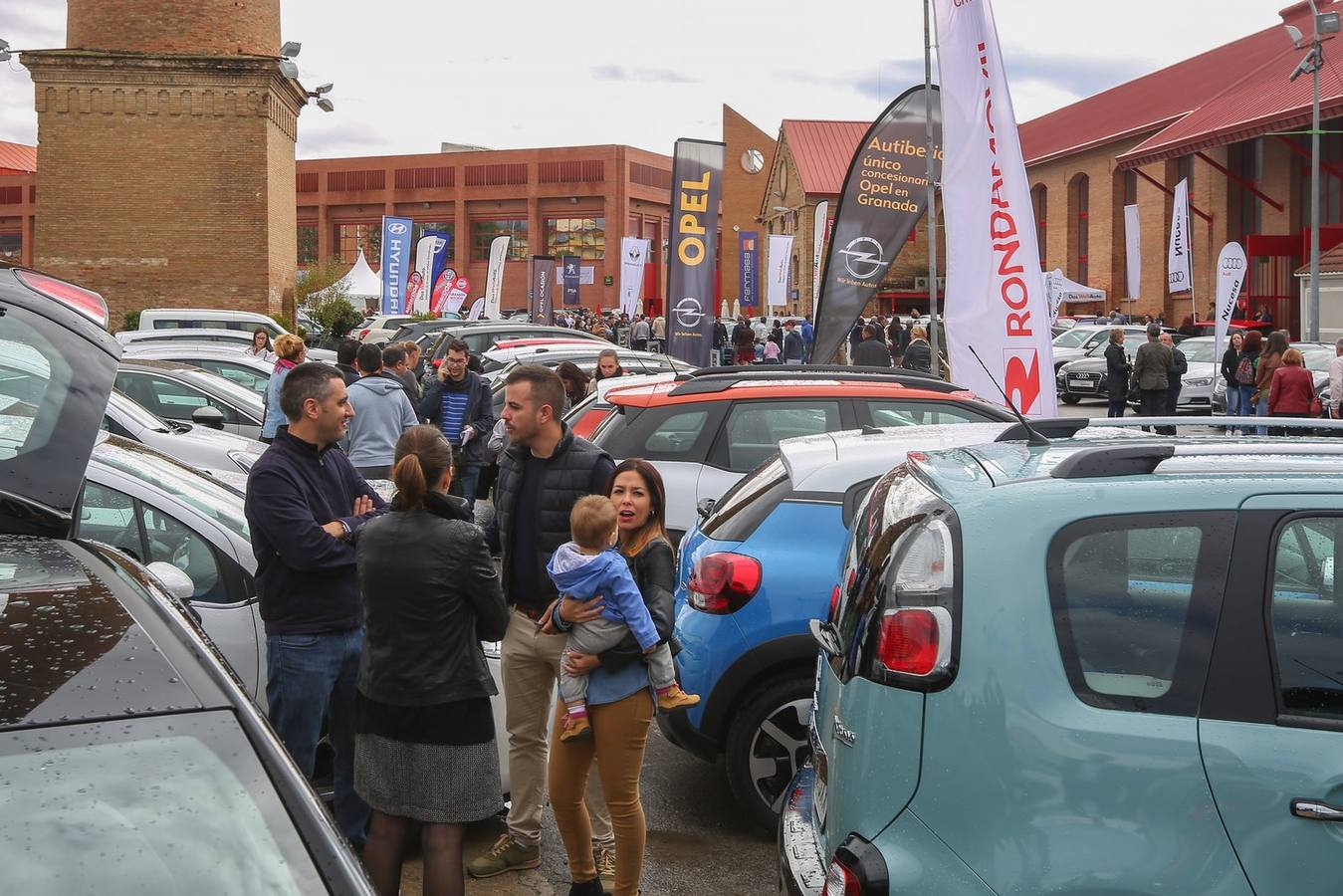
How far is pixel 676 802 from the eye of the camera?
613 cm

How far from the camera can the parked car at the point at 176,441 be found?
10039 millimetres


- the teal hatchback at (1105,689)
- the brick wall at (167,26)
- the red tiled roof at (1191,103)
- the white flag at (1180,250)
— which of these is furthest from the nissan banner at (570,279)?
the teal hatchback at (1105,689)

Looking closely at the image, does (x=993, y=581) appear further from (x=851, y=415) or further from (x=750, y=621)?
(x=851, y=415)

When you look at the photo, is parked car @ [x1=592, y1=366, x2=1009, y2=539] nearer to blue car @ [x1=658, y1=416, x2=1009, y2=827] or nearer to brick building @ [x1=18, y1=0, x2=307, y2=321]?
blue car @ [x1=658, y1=416, x2=1009, y2=827]

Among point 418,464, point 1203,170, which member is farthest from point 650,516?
point 1203,170

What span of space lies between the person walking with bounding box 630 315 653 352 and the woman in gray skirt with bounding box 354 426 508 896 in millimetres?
33944

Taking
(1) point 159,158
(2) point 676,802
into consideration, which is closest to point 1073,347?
(1) point 159,158

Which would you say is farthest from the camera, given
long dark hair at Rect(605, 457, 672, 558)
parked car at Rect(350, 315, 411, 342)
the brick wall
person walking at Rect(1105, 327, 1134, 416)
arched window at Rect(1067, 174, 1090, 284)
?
arched window at Rect(1067, 174, 1090, 284)

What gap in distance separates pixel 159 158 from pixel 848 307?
2482cm

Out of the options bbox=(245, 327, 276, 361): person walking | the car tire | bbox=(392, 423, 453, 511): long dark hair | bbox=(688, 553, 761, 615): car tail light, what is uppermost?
bbox=(245, 327, 276, 361): person walking

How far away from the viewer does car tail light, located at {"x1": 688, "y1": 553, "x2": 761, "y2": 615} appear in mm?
5414

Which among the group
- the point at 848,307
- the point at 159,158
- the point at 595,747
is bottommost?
the point at 595,747

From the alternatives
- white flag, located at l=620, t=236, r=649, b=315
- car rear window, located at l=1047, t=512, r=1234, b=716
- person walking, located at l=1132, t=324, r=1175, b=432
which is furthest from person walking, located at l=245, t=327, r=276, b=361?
white flag, located at l=620, t=236, r=649, b=315

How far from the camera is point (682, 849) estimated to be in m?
5.57
